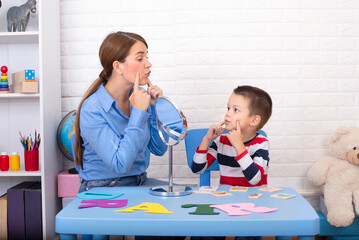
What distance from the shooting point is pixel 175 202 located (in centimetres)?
135

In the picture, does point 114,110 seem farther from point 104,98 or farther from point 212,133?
point 212,133

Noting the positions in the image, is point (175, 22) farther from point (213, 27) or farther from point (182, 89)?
point (182, 89)

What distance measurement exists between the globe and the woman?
0.59 metres

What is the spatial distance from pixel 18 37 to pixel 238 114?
1.49 meters

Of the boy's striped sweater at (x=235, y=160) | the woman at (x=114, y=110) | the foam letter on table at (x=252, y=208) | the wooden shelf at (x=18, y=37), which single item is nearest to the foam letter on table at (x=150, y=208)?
the foam letter on table at (x=252, y=208)

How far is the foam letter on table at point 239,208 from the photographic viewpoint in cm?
120

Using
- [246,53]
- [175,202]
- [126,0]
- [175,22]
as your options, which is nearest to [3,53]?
[126,0]

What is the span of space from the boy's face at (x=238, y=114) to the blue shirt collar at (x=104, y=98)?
1.82 feet

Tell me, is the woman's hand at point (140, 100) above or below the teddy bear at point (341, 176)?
above

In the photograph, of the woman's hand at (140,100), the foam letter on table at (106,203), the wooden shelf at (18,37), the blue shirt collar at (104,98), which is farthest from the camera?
the wooden shelf at (18,37)

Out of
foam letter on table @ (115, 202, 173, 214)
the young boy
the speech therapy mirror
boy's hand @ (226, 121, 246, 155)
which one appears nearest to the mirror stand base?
the speech therapy mirror

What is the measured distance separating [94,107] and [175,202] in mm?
714

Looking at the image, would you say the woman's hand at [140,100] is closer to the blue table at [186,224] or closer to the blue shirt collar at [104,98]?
the blue shirt collar at [104,98]

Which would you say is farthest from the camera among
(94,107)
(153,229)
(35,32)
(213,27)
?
(213,27)
